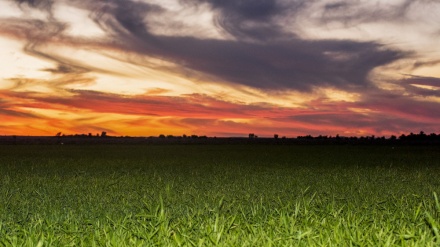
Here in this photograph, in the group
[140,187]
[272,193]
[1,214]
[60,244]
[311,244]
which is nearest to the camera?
[311,244]

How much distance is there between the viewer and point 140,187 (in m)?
13.0

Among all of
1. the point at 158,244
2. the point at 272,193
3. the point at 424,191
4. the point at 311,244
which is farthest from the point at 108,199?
the point at 424,191

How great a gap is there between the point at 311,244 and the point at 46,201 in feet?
23.5

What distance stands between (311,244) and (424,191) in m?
8.68

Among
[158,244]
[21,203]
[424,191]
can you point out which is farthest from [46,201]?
[424,191]

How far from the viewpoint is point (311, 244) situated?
5.00 metres

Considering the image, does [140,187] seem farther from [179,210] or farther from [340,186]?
[340,186]

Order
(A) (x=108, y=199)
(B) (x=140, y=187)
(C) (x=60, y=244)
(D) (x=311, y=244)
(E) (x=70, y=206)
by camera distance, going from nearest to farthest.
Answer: (D) (x=311, y=244)
(C) (x=60, y=244)
(E) (x=70, y=206)
(A) (x=108, y=199)
(B) (x=140, y=187)

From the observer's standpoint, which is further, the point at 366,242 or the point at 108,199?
the point at 108,199

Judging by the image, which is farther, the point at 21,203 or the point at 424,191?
the point at 424,191

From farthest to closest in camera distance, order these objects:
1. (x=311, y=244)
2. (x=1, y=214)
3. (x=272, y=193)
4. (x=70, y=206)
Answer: (x=272, y=193) < (x=70, y=206) < (x=1, y=214) < (x=311, y=244)

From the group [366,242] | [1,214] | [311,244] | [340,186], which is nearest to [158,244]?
[311,244]

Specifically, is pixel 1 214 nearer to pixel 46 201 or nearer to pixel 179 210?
pixel 46 201

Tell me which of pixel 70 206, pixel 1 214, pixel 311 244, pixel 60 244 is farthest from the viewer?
pixel 70 206
